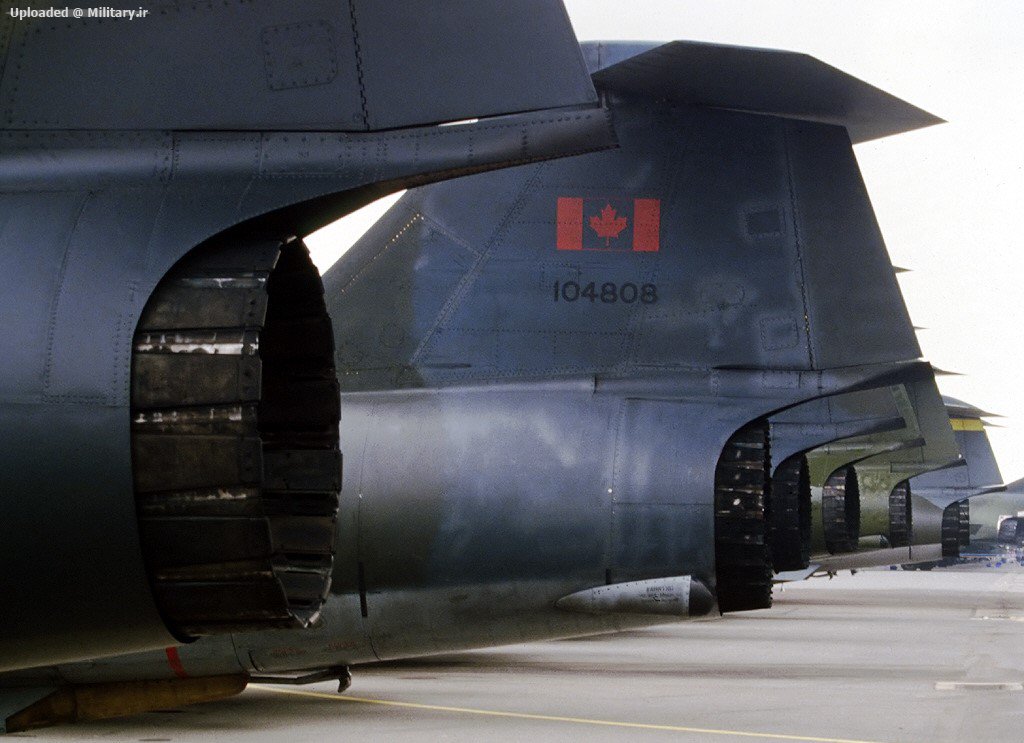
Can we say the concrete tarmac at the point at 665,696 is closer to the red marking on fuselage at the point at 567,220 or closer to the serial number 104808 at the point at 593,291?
the serial number 104808 at the point at 593,291

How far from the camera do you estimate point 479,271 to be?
10.0 meters

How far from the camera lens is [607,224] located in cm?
1020

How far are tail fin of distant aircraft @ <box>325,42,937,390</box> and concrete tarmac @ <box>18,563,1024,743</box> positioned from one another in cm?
332

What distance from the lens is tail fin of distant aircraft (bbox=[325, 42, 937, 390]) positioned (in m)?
9.89

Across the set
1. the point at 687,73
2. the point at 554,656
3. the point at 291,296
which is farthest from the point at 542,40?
the point at 554,656

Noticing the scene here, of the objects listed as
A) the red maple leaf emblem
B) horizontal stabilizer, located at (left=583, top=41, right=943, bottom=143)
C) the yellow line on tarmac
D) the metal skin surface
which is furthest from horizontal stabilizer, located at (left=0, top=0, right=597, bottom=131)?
the yellow line on tarmac

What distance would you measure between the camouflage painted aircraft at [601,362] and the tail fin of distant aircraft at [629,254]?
15 millimetres

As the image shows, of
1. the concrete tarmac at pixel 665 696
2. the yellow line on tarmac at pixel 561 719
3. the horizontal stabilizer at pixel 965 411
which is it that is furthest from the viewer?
the horizontal stabilizer at pixel 965 411

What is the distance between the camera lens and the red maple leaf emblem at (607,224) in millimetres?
10148

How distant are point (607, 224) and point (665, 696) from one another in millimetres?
6437

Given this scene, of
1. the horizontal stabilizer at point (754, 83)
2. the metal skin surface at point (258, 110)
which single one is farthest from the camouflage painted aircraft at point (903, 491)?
the metal skin surface at point (258, 110)

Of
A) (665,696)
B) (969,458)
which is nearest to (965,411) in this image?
(969,458)

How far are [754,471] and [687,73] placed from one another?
8.44 ft

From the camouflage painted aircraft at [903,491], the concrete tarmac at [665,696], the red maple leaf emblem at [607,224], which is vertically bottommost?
the concrete tarmac at [665,696]
